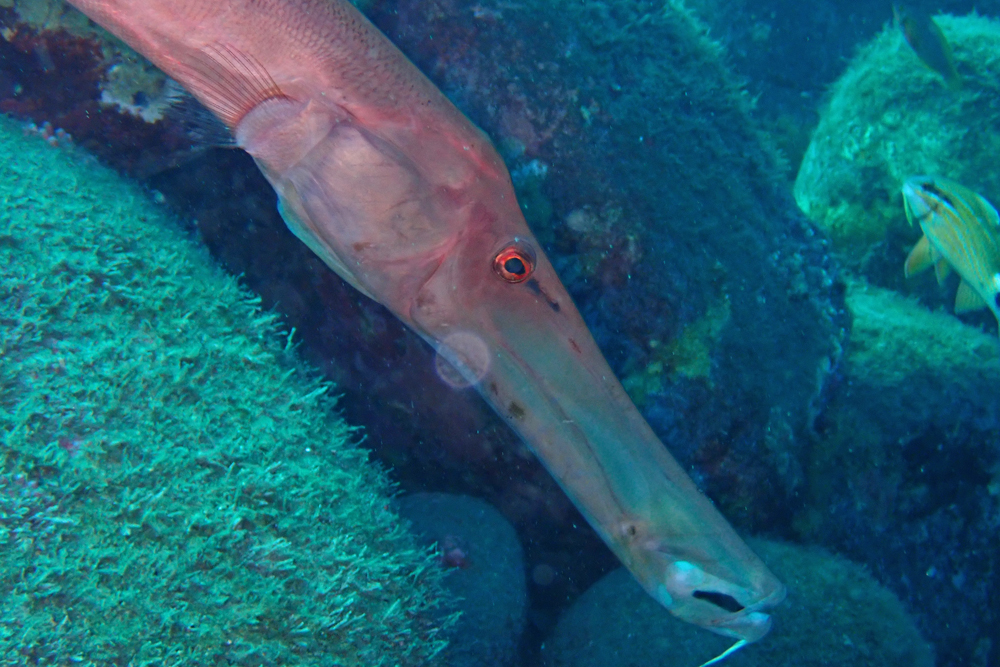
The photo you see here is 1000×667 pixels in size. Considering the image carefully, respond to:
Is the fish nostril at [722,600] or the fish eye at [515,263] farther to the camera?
the fish eye at [515,263]

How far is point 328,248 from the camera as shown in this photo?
99.3 inches

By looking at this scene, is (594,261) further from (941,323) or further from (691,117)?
(941,323)

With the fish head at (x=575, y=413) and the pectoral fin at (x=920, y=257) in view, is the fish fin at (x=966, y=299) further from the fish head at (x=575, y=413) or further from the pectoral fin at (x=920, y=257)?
the fish head at (x=575, y=413)

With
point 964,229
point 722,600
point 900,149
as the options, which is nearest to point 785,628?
point 722,600

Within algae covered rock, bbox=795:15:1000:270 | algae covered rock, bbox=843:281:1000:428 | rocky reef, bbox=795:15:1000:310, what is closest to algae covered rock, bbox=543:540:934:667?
algae covered rock, bbox=843:281:1000:428

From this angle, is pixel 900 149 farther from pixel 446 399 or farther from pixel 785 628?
pixel 446 399

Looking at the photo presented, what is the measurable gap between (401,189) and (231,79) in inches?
36.0

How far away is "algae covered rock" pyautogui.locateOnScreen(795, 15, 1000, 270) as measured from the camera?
652 cm

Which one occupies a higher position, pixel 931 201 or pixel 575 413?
pixel 931 201

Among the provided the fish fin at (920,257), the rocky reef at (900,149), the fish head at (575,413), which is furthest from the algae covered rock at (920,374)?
the fish head at (575,413)

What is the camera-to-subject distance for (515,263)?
2354mm

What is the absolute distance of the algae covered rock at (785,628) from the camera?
2.86 meters

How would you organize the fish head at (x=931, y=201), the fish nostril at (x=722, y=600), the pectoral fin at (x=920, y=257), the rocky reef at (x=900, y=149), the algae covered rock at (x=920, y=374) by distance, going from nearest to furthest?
the fish nostril at (x=722, y=600), the algae covered rock at (x=920, y=374), the fish head at (x=931, y=201), the pectoral fin at (x=920, y=257), the rocky reef at (x=900, y=149)

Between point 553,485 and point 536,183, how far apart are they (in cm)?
174
